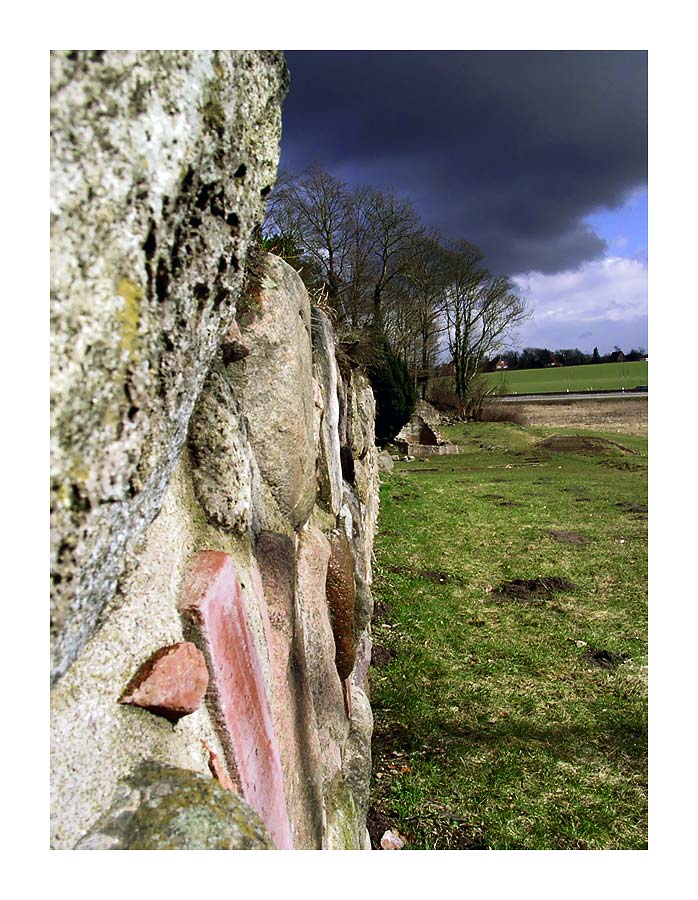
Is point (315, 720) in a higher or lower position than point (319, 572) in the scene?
lower

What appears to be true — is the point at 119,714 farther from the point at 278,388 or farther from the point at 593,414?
the point at 593,414

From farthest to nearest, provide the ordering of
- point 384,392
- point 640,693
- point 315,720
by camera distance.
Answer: point 384,392
point 640,693
point 315,720

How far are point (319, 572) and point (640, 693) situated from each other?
2.93m

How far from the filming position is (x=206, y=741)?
1.14 metres

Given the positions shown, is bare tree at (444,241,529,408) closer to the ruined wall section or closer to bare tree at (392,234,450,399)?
bare tree at (392,234,450,399)

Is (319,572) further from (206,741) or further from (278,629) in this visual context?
(206,741)

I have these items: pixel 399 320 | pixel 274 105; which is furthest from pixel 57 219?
Result: pixel 399 320

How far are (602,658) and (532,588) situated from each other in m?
1.39

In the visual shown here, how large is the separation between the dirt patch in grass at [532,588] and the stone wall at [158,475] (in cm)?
445

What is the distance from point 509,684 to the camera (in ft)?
13.9

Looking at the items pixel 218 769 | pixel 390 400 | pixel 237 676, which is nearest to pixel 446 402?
pixel 390 400

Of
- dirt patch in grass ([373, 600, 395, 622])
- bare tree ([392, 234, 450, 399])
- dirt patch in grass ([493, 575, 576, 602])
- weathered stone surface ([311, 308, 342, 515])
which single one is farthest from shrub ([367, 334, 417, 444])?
weathered stone surface ([311, 308, 342, 515])

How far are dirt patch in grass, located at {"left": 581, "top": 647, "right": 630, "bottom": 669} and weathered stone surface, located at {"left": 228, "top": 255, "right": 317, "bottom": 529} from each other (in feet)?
10.9

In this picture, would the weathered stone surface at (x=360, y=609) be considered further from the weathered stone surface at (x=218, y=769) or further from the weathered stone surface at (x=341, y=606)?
the weathered stone surface at (x=218, y=769)
